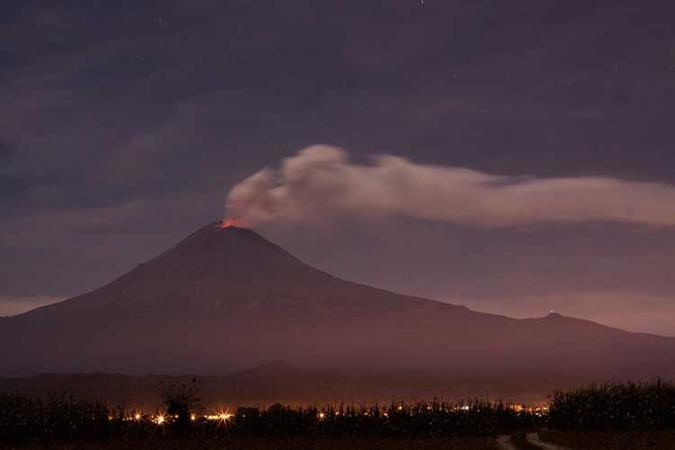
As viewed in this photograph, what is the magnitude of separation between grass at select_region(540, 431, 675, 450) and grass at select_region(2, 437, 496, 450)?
3.10 metres

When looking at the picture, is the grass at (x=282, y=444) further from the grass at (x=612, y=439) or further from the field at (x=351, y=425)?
the grass at (x=612, y=439)

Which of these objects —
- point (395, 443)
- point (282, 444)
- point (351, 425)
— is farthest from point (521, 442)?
point (282, 444)

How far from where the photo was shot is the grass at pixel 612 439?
39469mm

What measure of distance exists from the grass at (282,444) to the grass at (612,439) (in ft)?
10.2

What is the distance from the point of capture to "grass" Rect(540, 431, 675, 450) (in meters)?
39.5

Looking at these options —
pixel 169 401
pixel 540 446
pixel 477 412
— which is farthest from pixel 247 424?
pixel 540 446

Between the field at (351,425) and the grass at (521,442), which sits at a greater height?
the field at (351,425)

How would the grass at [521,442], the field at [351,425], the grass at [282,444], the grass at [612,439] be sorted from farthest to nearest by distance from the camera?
the field at [351,425]
the grass at [521,442]
the grass at [282,444]
the grass at [612,439]

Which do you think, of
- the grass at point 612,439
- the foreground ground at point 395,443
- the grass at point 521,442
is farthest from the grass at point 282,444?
the grass at point 612,439

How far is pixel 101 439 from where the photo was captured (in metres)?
45.8

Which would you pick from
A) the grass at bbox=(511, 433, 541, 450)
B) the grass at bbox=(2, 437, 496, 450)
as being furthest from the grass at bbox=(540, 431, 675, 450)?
the grass at bbox=(2, 437, 496, 450)

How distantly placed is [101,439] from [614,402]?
24808 mm

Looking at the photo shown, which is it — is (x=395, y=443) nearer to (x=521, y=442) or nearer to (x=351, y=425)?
(x=351, y=425)

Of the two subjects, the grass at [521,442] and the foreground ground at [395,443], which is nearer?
the foreground ground at [395,443]
